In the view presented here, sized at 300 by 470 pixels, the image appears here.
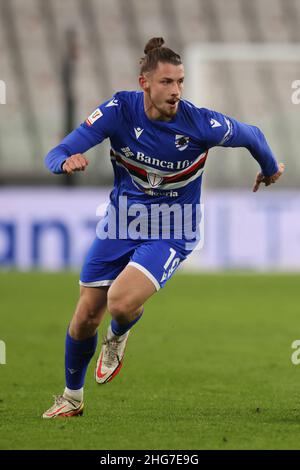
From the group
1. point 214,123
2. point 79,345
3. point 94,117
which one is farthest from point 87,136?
point 79,345

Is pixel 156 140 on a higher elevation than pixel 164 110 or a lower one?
lower

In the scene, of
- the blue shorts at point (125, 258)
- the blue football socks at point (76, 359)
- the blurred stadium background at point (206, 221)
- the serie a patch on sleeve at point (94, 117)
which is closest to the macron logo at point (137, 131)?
the serie a patch on sleeve at point (94, 117)

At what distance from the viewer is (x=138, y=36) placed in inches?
890

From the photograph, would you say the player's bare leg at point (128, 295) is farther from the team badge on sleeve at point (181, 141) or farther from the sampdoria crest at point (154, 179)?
the team badge on sleeve at point (181, 141)

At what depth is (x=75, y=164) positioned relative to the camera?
18.4 ft

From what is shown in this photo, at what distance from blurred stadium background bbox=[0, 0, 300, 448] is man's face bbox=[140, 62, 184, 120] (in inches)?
69.8

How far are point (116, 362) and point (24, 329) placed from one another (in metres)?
4.41

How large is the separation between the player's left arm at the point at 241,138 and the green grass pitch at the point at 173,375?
1.45 meters

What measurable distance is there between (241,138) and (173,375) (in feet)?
7.85

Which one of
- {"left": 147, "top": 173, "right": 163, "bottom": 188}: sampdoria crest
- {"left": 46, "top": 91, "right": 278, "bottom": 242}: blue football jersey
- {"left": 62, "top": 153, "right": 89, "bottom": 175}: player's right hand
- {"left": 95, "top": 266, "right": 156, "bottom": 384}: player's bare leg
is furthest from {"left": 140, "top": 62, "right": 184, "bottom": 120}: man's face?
{"left": 95, "top": 266, "right": 156, "bottom": 384}: player's bare leg

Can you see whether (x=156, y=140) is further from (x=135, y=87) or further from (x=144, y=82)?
(x=135, y=87)

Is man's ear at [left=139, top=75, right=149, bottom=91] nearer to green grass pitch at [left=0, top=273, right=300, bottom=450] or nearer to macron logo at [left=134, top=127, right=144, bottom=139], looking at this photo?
macron logo at [left=134, top=127, right=144, bottom=139]

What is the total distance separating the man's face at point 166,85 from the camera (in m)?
5.98

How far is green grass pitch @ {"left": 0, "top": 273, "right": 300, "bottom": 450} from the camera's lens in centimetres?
543
